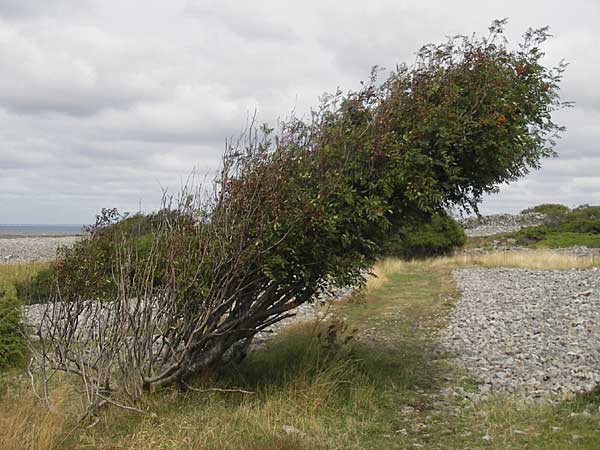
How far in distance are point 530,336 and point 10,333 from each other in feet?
33.6

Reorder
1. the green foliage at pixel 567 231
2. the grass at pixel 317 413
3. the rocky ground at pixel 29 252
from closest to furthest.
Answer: the grass at pixel 317 413
the rocky ground at pixel 29 252
the green foliage at pixel 567 231

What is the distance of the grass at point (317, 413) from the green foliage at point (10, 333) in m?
0.80

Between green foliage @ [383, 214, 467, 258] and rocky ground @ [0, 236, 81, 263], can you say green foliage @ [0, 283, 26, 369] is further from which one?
green foliage @ [383, 214, 467, 258]

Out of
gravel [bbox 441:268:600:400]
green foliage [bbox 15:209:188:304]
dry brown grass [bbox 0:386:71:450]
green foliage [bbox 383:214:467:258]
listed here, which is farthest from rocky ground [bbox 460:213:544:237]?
dry brown grass [bbox 0:386:71:450]

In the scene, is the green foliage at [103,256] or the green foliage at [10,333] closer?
the green foliage at [103,256]

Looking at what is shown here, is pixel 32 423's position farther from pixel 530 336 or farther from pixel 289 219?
pixel 530 336

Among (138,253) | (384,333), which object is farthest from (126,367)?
(384,333)

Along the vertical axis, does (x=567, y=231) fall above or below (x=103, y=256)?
above

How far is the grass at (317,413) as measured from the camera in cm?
712

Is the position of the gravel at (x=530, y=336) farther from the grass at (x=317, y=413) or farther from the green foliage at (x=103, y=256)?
the green foliage at (x=103, y=256)

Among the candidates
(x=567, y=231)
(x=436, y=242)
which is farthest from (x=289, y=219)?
(x=567, y=231)

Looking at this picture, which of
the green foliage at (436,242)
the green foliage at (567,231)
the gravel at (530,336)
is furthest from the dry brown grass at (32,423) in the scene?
the green foliage at (567,231)

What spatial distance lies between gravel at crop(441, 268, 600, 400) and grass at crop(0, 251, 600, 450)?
0.59 m

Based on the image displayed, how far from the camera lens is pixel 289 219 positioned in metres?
8.47
